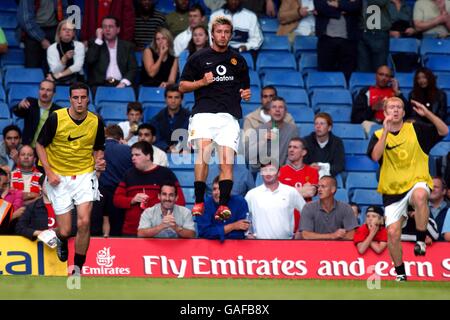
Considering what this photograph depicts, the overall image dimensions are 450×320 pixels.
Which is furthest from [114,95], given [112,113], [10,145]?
[10,145]

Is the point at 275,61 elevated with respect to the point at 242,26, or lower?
lower

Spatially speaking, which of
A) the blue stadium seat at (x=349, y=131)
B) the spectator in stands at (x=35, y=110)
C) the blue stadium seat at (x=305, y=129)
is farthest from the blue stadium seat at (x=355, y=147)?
the spectator in stands at (x=35, y=110)

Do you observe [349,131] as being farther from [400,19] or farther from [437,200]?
[400,19]

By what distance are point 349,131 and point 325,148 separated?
1.22 m

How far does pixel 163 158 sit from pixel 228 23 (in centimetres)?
475

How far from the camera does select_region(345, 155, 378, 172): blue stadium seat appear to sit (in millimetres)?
19266

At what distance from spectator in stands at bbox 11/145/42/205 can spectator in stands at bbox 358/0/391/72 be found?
20.5 feet

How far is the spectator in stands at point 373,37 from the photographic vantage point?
20875 millimetres

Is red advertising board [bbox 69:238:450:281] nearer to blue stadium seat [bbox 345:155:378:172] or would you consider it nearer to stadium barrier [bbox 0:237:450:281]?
stadium barrier [bbox 0:237:450:281]

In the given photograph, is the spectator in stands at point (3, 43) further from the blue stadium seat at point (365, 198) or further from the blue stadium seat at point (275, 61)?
the blue stadium seat at point (365, 198)

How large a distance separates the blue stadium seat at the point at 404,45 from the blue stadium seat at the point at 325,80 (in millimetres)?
1536

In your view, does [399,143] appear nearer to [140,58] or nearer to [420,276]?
[420,276]

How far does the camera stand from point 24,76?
19.9 metres
